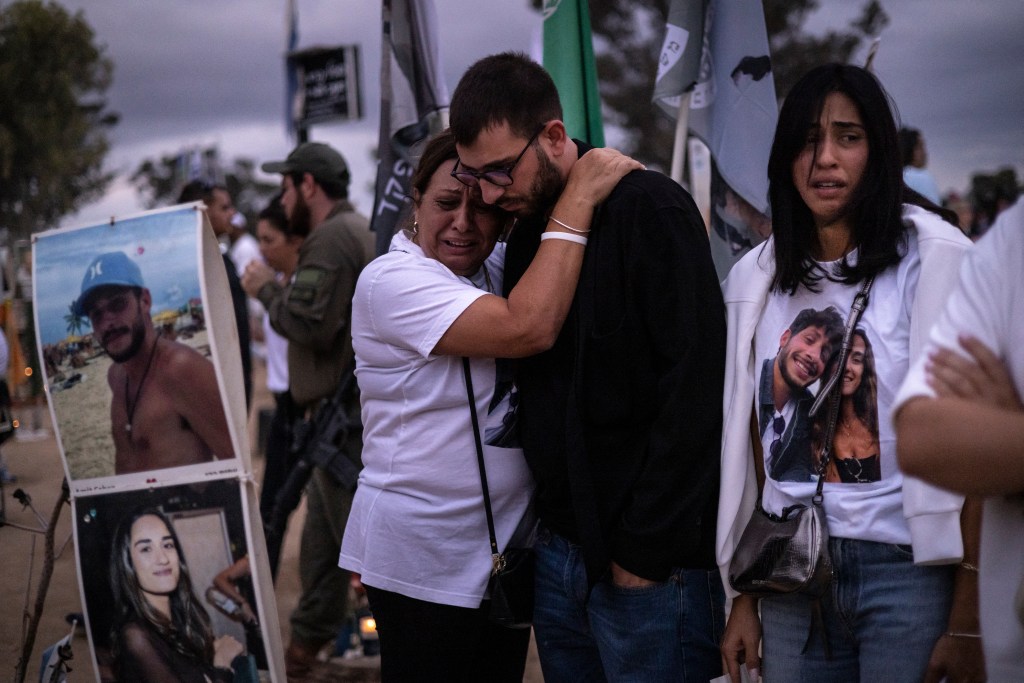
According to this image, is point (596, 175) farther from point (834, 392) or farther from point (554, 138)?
point (834, 392)

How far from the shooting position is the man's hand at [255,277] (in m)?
4.86

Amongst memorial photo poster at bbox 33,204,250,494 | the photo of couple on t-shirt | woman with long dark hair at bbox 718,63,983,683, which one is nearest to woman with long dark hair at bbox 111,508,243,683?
memorial photo poster at bbox 33,204,250,494

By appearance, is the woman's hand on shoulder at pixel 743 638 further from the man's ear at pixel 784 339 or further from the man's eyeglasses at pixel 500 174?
the man's eyeglasses at pixel 500 174

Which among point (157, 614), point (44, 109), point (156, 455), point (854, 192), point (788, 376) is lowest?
point (157, 614)

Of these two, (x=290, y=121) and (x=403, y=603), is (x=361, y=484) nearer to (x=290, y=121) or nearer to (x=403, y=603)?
(x=403, y=603)

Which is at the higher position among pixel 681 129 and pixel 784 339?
pixel 681 129

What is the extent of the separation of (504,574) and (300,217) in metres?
3.26

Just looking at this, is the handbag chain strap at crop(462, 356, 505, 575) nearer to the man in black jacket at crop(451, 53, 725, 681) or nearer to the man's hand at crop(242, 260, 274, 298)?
the man in black jacket at crop(451, 53, 725, 681)

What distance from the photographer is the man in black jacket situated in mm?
2020

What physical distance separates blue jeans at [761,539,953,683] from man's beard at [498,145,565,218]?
3.35 ft

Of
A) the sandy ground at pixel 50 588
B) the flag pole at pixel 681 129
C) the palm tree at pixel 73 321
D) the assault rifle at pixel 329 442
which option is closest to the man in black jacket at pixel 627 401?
the flag pole at pixel 681 129

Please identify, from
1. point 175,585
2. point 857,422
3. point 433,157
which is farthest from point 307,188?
point 857,422

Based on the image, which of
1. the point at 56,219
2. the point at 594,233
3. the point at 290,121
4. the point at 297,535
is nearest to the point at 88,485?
the point at 594,233

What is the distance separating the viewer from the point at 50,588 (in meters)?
6.15
